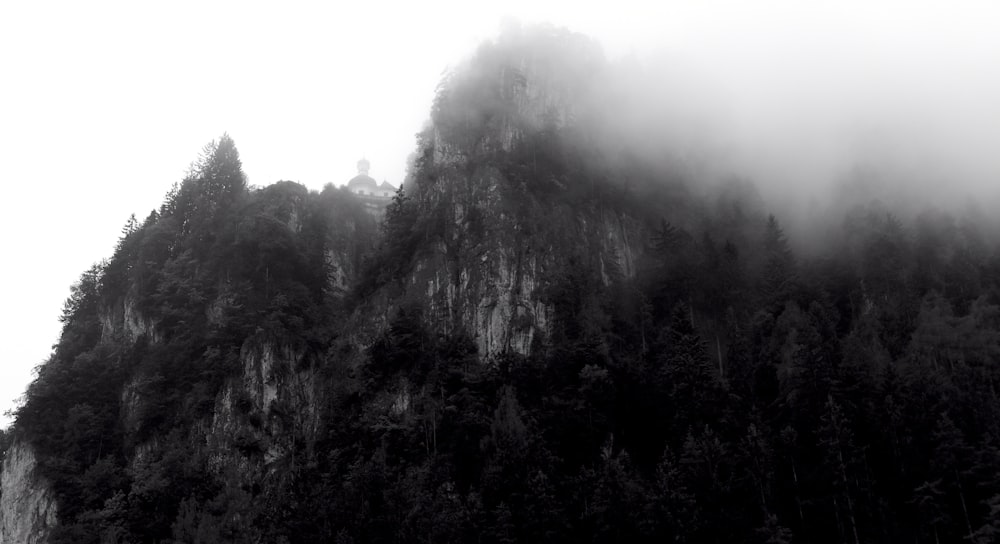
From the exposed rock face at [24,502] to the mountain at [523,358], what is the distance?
29cm

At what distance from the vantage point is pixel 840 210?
254ft

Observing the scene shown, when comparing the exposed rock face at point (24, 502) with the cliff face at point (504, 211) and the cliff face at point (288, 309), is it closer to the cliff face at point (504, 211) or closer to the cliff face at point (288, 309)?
the cliff face at point (288, 309)

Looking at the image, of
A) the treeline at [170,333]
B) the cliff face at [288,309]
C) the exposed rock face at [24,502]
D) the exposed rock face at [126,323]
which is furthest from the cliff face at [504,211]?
the exposed rock face at [24,502]

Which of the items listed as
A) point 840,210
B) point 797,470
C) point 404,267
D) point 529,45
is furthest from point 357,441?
point 840,210

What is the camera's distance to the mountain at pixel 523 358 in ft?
159

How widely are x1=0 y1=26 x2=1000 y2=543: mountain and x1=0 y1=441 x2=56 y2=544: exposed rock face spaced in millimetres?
292

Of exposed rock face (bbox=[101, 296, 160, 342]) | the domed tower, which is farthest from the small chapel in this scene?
exposed rock face (bbox=[101, 296, 160, 342])

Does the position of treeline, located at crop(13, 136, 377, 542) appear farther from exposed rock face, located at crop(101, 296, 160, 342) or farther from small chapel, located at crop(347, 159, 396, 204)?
small chapel, located at crop(347, 159, 396, 204)

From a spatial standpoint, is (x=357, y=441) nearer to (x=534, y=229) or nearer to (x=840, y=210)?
(x=534, y=229)

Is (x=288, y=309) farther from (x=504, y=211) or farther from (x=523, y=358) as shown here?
(x=523, y=358)

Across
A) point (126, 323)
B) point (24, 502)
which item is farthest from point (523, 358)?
point (24, 502)

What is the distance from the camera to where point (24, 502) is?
6594 centimetres

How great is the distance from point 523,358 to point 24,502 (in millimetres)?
42016

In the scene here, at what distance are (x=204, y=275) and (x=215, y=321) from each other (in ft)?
18.3
